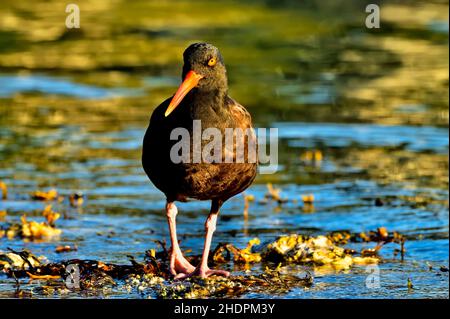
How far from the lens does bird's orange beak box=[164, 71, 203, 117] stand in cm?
695

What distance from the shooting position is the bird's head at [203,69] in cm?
707

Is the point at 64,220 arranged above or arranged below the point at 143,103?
below

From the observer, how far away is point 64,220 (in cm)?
934

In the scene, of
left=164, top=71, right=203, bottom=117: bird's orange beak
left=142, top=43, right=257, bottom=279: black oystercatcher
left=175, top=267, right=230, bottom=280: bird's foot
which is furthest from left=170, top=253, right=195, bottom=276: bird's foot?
left=164, top=71, right=203, bottom=117: bird's orange beak

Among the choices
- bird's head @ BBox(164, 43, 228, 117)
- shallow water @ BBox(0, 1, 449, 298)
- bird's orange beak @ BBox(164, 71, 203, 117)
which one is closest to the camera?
bird's orange beak @ BBox(164, 71, 203, 117)

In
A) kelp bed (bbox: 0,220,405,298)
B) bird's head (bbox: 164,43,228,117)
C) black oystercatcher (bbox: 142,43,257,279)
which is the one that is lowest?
kelp bed (bbox: 0,220,405,298)

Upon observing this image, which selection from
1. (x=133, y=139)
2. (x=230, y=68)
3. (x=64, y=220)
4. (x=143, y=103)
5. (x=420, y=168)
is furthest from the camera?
(x=230, y=68)

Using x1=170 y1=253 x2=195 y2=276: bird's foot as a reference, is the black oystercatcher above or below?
above

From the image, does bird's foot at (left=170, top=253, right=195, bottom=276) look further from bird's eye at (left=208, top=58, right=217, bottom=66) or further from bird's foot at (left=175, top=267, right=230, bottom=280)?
bird's eye at (left=208, top=58, right=217, bottom=66)

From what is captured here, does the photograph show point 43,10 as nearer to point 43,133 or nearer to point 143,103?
point 143,103
